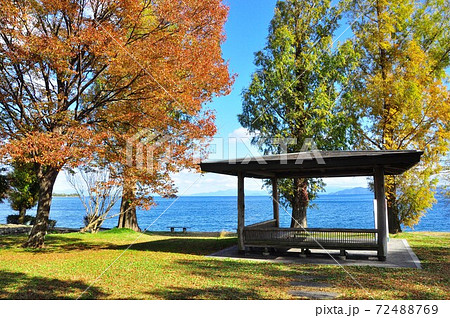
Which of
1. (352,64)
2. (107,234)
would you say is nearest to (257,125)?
(352,64)

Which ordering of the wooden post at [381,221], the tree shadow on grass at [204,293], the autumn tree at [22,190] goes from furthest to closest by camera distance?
the autumn tree at [22,190] < the wooden post at [381,221] < the tree shadow on grass at [204,293]

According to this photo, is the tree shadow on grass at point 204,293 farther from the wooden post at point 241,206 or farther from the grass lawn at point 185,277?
the wooden post at point 241,206

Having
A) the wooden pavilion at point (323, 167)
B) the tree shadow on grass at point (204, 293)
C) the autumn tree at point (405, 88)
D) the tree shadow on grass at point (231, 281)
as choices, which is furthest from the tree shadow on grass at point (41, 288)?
the autumn tree at point (405, 88)

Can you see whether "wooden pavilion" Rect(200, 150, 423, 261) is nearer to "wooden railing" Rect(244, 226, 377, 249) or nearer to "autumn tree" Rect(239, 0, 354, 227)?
"wooden railing" Rect(244, 226, 377, 249)

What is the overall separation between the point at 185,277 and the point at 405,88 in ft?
49.1

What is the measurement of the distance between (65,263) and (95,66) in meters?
7.21

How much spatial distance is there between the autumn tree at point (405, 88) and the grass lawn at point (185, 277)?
732cm

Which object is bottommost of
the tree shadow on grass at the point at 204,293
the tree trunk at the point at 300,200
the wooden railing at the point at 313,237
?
the tree shadow on grass at the point at 204,293

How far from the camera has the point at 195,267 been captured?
9.15 meters

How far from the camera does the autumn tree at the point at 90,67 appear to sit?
1097 centimetres

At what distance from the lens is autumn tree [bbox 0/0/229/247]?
10969 mm

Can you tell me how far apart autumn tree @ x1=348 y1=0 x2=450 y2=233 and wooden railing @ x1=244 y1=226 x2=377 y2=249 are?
28.3ft
